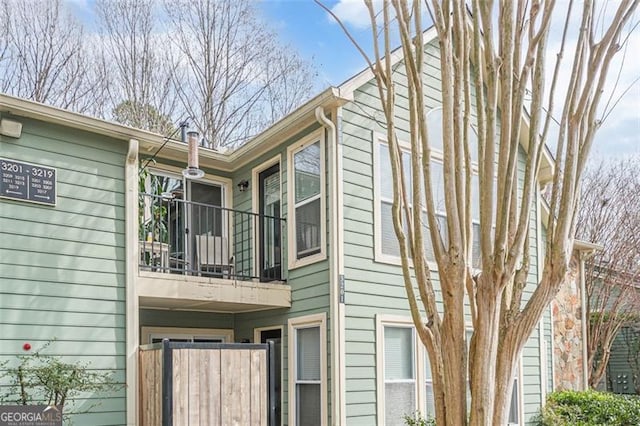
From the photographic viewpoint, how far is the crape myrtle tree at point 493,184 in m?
4.32

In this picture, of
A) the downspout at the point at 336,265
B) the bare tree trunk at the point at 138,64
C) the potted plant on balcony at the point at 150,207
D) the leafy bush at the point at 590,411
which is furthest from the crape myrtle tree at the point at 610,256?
the bare tree trunk at the point at 138,64

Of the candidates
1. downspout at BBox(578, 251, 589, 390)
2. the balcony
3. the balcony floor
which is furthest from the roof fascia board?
downspout at BBox(578, 251, 589, 390)

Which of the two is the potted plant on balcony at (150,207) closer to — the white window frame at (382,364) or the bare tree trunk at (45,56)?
the white window frame at (382,364)

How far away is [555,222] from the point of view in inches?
182

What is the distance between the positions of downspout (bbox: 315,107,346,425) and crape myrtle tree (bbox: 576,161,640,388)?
31.4 ft

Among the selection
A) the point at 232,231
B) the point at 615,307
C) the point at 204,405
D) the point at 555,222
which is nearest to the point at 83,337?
the point at 204,405

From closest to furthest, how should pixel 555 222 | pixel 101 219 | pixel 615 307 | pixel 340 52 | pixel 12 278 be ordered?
pixel 555 222 → pixel 12 278 → pixel 101 219 → pixel 340 52 → pixel 615 307

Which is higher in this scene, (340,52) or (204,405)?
(340,52)

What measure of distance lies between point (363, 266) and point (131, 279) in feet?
8.56

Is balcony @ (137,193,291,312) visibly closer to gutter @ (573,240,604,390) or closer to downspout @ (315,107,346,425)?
downspout @ (315,107,346,425)

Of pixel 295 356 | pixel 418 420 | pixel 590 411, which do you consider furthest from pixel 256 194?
pixel 590 411

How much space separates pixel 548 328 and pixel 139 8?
12.2 m

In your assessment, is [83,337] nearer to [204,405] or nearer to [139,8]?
[204,405]

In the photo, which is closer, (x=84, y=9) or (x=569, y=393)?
(x=569, y=393)
